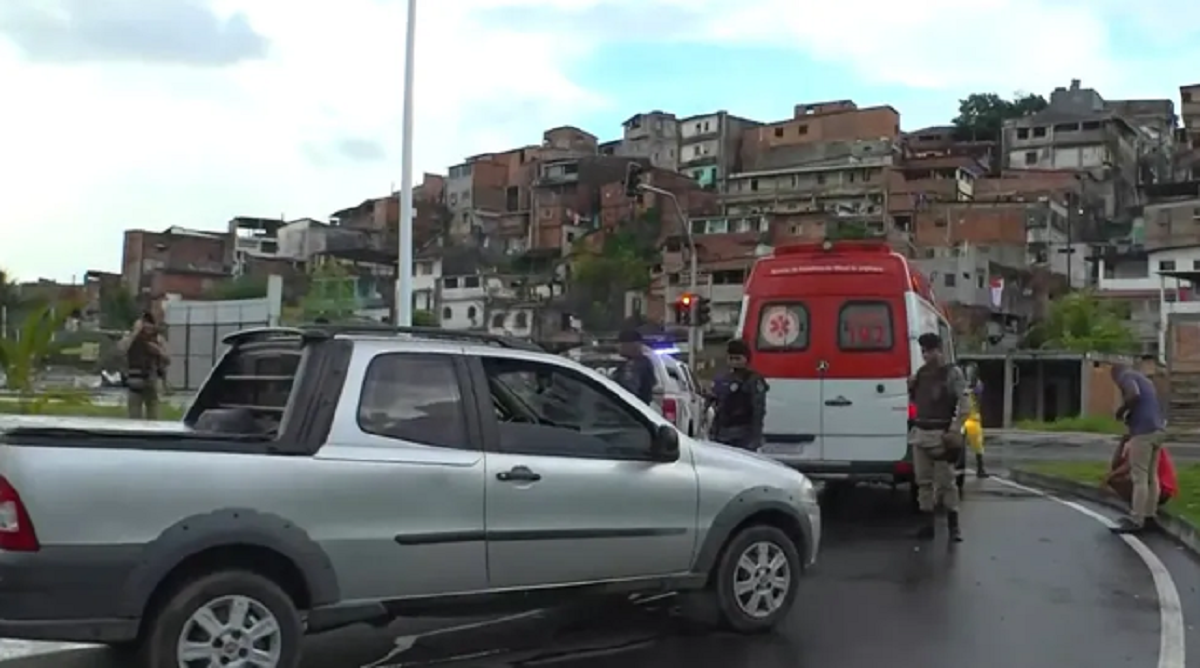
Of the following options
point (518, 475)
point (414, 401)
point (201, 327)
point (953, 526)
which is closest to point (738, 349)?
point (953, 526)

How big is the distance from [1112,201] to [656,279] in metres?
35.5

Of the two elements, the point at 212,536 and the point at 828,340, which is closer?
the point at 212,536

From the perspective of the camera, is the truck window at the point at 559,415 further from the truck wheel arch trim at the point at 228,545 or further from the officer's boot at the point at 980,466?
the officer's boot at the point at 980,466

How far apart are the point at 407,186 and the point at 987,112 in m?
99.4

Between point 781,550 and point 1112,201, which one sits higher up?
point 1112,201

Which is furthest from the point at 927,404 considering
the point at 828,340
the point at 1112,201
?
the point at 1112,201

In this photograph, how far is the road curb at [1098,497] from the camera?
1055 centimetres

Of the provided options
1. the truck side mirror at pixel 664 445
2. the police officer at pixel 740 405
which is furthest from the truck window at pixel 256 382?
the police officer at pixel 740 405

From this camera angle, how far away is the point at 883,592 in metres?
8.59

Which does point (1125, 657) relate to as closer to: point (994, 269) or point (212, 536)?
point (212, 536)

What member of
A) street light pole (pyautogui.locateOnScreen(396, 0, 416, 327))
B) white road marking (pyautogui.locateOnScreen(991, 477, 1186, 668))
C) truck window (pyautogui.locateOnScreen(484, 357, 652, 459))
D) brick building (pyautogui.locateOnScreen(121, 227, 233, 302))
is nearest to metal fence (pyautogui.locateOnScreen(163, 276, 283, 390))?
street light pole (pyautogui.locateOnScreen(396, 0, 416, 327))

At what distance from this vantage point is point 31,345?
12.2 m

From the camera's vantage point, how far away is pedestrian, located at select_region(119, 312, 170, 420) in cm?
1395

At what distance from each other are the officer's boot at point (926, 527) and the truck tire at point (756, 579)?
4.06 m
